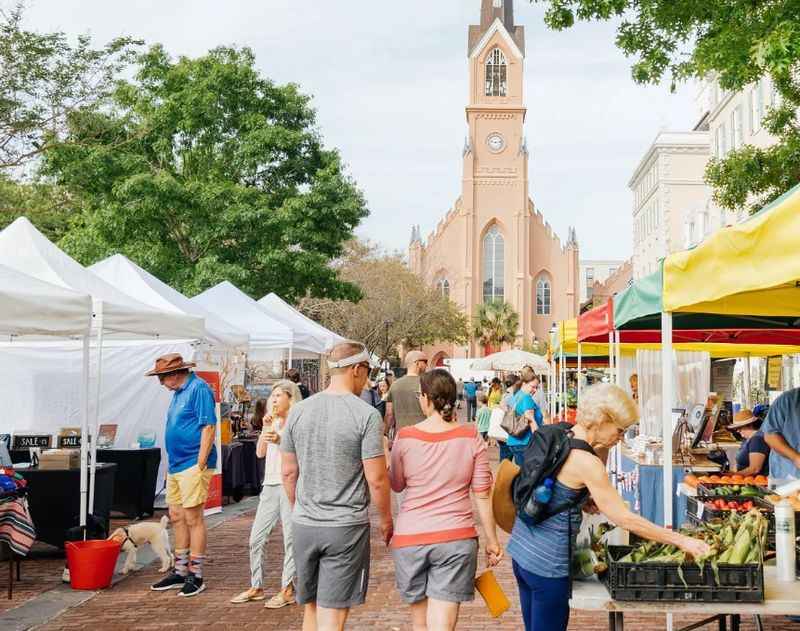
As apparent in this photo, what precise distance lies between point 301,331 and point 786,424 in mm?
13101

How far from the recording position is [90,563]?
25.6 feet

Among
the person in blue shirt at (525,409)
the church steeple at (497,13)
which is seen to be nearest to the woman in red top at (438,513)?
the person in blue shirt at (525,409)

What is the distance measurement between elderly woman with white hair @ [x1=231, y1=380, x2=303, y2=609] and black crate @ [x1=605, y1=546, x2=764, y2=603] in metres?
3.48

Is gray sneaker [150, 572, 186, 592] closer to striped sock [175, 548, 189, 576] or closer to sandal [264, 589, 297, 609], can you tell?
striped sock [175, 548, 189, 576]

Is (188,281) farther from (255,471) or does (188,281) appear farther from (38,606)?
(38,606)

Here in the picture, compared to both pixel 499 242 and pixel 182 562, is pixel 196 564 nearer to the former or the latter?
pixel 182 562

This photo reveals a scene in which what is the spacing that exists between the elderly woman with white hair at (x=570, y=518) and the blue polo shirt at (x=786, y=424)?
283 cm

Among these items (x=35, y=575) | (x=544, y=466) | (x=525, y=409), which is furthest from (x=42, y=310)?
(x=525, y=409)

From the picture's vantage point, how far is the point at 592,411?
13.2 ft

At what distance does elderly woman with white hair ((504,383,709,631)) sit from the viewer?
12.9 feet

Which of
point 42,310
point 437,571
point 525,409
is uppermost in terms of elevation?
point 42,310

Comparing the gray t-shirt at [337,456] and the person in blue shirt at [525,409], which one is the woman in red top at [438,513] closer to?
the gray t-shirt at [337,456]

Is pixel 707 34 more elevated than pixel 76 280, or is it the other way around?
pixel 707 34

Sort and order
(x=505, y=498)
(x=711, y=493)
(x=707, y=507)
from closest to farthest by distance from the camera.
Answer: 1. (x=505, y=498)
2. (x=707, y=507)
3. (x=711, y=493)
